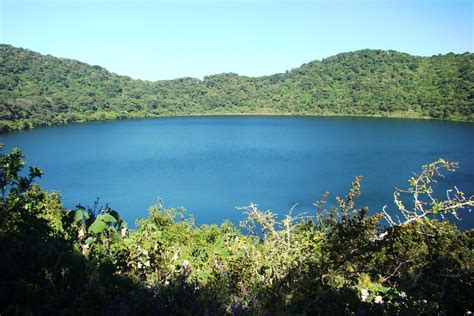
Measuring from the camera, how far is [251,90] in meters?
170

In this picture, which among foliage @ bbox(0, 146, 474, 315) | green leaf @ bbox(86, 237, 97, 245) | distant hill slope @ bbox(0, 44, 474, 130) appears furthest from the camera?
distant hill slope @ bbox(0, 44, 474, 130)

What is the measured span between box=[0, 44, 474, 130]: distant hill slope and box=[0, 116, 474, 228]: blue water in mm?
25501

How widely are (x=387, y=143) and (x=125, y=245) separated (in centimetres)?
6809

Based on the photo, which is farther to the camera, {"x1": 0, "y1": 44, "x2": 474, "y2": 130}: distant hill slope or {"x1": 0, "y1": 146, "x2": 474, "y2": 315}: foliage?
{"x1": 0, "y1": 44, "x2": 474, "y2": 130}: distant hill slope

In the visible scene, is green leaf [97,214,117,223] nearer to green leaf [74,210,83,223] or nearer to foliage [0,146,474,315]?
foliage [0,146,474,315]

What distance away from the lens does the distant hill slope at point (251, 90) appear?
359 ft

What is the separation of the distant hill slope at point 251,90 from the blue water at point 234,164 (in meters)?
25.5

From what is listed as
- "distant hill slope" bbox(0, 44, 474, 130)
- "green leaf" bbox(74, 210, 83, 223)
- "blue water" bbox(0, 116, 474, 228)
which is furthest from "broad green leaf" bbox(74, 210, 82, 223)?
"distant hill slope" bbox(0, 44, 474, 130)

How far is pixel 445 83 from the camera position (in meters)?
120

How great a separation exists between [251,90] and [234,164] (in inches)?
4771

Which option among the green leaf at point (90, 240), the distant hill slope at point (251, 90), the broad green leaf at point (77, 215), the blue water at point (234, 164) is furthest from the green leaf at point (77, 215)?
the distant hill slope at point (251, 90)

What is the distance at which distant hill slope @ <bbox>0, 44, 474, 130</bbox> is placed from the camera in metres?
109

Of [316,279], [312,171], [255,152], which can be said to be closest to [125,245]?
[316,279]

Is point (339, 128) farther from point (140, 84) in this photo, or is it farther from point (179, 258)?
point (140, 84)
